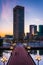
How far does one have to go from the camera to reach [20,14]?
131 feet

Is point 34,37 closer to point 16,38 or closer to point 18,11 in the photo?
point 16,38

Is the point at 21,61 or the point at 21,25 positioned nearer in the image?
the point at 21,61

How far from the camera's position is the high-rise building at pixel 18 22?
121ft

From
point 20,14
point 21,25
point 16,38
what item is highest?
point 20,14

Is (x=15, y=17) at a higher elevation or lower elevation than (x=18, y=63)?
higher

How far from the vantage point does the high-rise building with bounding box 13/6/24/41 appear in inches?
1457

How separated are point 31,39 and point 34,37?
1.66 meters

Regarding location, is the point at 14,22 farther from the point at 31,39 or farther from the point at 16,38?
the point at 31,39

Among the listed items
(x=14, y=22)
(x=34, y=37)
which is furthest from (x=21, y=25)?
(x=34, y=37)

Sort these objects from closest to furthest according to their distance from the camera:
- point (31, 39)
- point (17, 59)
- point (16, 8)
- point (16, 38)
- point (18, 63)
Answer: point (18, 63), point (17, 59), point (31, 39), point (16, 38), point (16, 8)

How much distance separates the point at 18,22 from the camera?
40.3 meters

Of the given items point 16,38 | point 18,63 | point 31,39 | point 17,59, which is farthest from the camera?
point 16,38

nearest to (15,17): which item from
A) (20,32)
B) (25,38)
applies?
(20,32)

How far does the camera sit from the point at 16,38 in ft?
118
